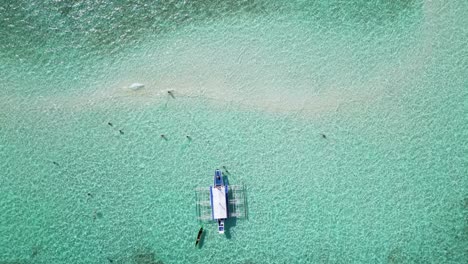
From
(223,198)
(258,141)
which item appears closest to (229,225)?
(223,198)

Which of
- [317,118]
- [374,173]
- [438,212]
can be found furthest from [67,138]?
[438,212]

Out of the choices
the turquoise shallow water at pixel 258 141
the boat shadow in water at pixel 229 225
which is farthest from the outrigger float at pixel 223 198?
the turquoise shallow water at pixel 258 141

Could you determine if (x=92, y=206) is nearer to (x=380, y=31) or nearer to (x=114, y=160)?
(x=114, y=160)

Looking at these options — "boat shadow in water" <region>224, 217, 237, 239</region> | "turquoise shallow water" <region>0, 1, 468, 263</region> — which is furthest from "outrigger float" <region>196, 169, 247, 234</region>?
"turquoise shallow water" <region>0, 1, 468, 263</region>

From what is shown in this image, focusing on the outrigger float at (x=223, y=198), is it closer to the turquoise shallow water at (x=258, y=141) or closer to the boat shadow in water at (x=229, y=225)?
the boat shadow in water at (x=229, y=225)

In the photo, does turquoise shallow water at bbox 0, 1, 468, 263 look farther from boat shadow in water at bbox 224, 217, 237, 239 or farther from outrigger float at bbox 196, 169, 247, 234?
outrigger float at bbox 196, 169, 247, 234
